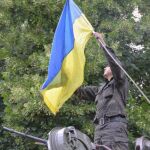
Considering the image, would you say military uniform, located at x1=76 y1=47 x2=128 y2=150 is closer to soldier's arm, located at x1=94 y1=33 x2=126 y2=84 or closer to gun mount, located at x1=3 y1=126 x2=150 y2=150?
soldier's arm, located at x1=94 y1=33 x2=126 y2=84

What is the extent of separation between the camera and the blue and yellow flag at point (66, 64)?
6172 millimetres

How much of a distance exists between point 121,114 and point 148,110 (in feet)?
10.4

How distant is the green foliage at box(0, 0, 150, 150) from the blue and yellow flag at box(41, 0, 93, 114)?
73.2 inches

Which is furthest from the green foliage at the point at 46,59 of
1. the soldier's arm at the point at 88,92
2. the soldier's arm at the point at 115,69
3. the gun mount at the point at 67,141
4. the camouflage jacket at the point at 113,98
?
the gun mount at the point at 67,141

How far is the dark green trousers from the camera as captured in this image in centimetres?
582

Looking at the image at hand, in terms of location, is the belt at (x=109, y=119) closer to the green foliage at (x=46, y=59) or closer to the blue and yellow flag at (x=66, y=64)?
the blue and yellow flag at (x=66, y=64)

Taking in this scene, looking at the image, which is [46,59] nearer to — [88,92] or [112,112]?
[88,92]


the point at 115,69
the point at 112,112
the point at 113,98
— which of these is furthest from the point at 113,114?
the point at 115,69

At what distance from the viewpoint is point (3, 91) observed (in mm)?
8867

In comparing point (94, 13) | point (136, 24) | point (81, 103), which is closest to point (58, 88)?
point (81, 103)

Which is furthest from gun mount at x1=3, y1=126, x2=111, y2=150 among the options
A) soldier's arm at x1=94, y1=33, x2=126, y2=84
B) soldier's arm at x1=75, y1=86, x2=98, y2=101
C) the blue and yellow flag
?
soldier's arm at x1=75, y1=86, x2=98, y2=101

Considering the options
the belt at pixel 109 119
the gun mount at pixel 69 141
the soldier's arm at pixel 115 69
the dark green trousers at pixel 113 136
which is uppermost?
the soldier's arm at pixel 115 69

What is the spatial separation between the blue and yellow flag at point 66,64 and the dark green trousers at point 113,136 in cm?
59

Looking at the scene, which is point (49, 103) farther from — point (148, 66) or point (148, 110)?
point (148, 66)
